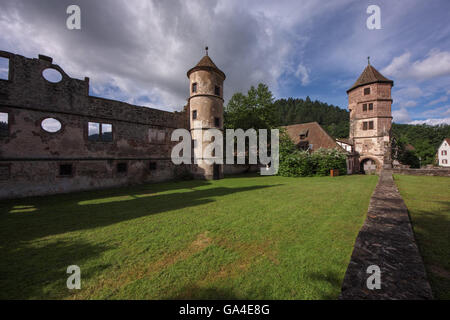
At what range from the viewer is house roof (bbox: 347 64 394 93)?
81.5ft

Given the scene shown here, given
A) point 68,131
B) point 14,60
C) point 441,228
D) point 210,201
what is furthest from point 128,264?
point 14,60

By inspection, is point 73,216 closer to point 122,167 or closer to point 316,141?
point 122,167

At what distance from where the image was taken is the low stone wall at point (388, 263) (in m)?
2.26

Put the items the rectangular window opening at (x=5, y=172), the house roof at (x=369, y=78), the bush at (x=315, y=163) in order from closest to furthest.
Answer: the rectangular window opening at (x=5, y=172), the bush at (x=315, y=163), the house roof at (x=369, y=78)

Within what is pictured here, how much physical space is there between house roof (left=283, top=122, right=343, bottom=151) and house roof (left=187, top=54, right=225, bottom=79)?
15.7m

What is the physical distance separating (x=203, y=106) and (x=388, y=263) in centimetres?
1748

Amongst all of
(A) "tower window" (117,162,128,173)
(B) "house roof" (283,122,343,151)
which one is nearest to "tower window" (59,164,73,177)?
(A) "tower window" (117,162,128,173)

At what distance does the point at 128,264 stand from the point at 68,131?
12.9m

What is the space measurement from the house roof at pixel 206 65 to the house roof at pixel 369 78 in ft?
69.6

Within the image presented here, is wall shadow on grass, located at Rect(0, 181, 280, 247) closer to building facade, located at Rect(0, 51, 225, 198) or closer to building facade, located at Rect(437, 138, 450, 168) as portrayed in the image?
building facade, located at Rect(0, 51, 225, 198)

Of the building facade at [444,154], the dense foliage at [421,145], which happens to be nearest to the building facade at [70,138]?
the dense foliage at [421,145]

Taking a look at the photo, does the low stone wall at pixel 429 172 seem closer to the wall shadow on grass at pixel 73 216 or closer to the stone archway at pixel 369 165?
the stone archway at pixel 369 165
